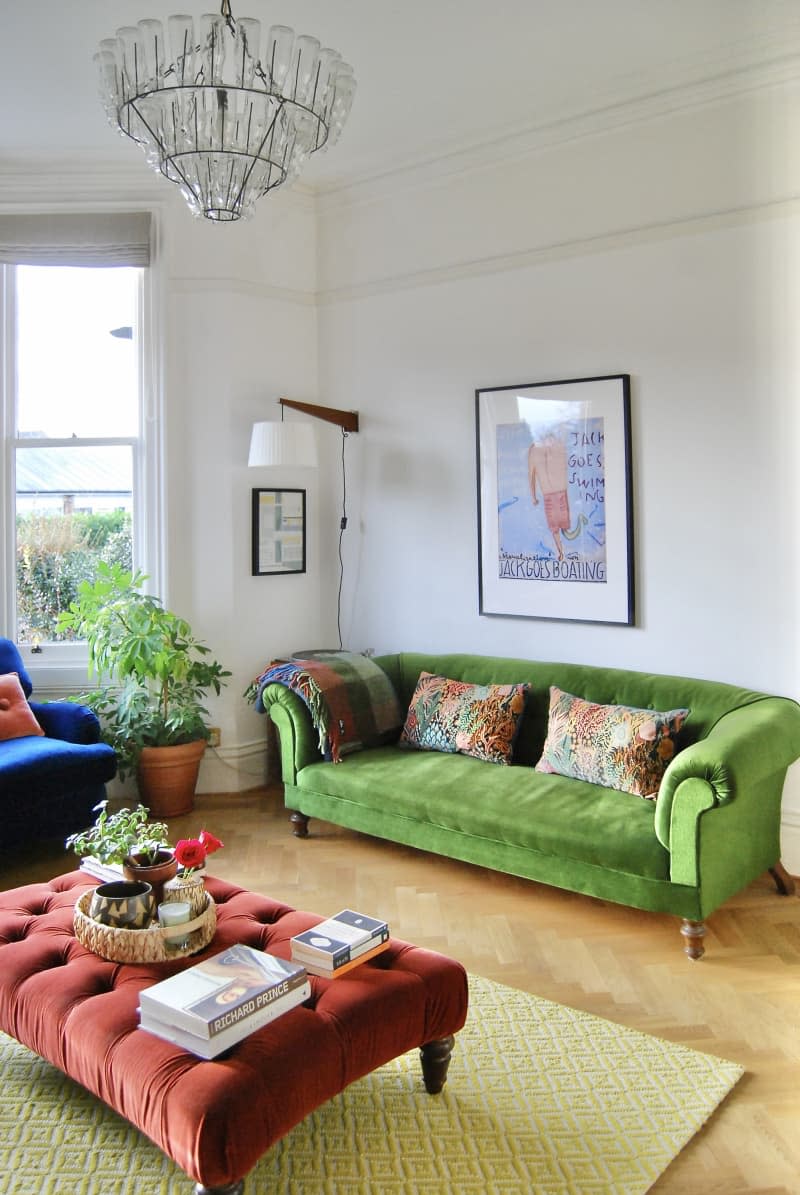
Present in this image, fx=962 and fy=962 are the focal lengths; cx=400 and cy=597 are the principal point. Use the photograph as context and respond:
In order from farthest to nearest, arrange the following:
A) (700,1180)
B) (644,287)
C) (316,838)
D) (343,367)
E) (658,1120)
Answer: (343,367)
(316,838)
(644,287)
(658,1120)
(700,1180)

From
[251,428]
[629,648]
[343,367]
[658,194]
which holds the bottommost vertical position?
[629,648]

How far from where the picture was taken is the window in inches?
191

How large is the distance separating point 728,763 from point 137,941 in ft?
5.99

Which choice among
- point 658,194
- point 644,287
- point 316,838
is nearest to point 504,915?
point 316,838

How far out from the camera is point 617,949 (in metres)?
3.17

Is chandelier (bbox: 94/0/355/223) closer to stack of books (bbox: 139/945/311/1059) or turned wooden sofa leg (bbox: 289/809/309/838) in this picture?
stack of books (bbox: 139/945/311/1059)

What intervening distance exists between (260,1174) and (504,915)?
1.51 metres

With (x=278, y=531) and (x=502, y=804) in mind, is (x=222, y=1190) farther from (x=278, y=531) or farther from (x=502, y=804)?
(x=278, y=531)

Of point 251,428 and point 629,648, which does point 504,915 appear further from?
point 251,428

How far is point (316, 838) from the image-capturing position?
4.31 metres

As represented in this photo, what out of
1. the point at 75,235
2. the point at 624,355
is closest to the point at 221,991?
the point at 624,355

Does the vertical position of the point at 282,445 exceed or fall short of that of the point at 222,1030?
it exceeds it

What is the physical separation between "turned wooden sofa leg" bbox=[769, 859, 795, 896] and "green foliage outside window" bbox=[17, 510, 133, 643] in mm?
3349

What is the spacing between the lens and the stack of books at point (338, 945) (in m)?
2.24
